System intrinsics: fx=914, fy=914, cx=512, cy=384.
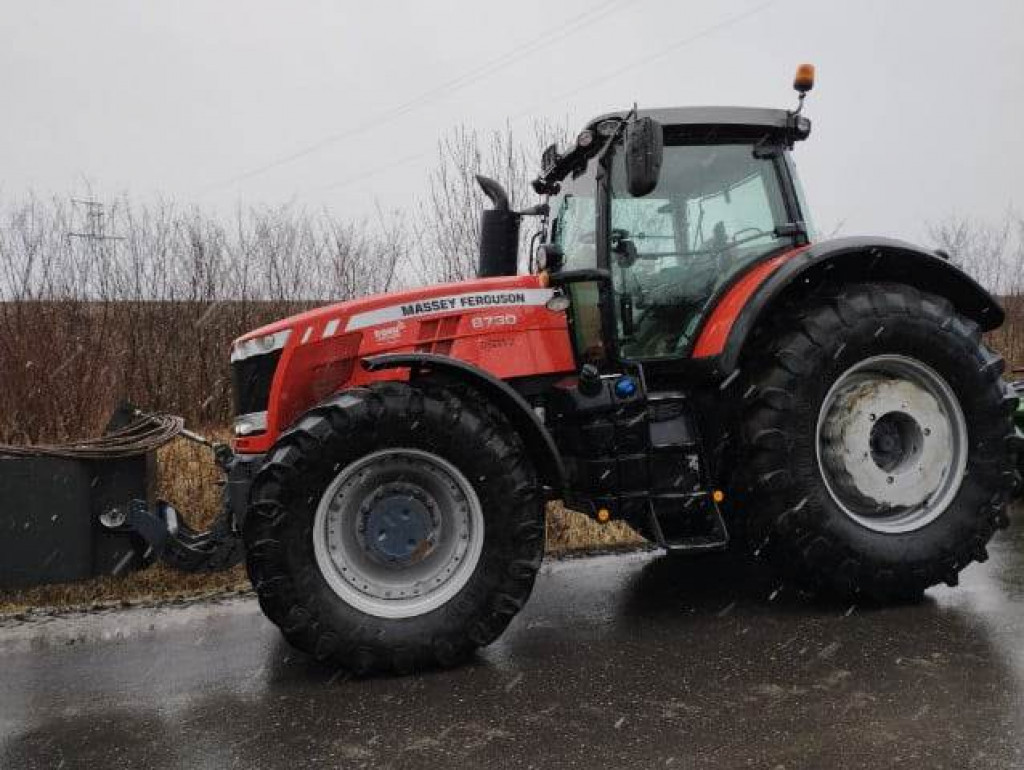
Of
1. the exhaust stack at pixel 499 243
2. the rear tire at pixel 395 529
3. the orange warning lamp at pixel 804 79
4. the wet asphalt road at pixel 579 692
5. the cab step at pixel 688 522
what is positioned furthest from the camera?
the exhaust stack at pixel 499 243

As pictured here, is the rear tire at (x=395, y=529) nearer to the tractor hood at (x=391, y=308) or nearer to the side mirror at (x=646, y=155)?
the tractor hood at (x=391, y=308)

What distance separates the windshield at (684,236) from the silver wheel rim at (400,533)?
1.16 m

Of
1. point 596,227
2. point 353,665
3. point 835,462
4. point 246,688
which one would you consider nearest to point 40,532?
point 246,688

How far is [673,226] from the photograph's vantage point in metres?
4.43

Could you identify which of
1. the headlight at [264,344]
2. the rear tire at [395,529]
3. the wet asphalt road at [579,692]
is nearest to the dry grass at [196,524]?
the wet asphalt road at [579,692]

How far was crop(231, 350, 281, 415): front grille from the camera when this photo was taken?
4102 millimetres

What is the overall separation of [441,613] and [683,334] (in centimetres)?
177

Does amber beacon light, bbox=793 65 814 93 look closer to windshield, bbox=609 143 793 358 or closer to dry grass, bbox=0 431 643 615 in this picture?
Result: windshield, bbox=609 143 793 358

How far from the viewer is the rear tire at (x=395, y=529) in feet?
11.5

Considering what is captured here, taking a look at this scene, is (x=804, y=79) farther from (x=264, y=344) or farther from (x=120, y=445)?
(x=120, y=445)

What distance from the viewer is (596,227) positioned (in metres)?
4.34

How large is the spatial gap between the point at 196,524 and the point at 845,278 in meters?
4.53

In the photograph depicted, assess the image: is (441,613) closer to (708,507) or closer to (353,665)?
(353,665)

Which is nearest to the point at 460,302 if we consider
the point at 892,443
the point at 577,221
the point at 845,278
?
the point at 577,221
